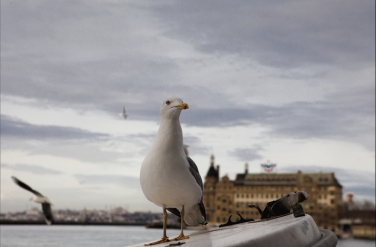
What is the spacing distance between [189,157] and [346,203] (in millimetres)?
84983

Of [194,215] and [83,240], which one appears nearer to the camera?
[194,215]

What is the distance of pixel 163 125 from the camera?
302cm

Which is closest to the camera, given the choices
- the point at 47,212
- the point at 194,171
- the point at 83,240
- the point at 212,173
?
the point at 194,171

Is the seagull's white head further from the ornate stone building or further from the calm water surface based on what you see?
the ornate stone building

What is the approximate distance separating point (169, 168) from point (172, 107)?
14.6 inches

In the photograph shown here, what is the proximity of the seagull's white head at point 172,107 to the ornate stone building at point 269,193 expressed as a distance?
75.6 m

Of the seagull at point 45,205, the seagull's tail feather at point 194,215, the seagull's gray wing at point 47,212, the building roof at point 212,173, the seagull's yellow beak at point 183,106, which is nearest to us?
the seagull's yellow beak at point 183,106

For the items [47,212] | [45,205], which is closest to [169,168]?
[47,212]

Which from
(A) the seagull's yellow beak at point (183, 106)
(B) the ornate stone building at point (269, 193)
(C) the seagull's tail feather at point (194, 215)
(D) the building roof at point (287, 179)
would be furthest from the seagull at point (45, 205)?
(D) the building roof at point (287, 179)

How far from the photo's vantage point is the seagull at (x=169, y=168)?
2.95m

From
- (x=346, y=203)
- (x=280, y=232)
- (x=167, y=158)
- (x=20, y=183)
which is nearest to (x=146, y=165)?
(x=167, y=158)

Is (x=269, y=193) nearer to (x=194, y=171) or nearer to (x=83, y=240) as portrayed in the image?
(x=83, y=240)

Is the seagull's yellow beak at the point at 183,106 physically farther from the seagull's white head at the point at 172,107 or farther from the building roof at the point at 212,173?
the building roof at the point at 212,173

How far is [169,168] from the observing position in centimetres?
295
